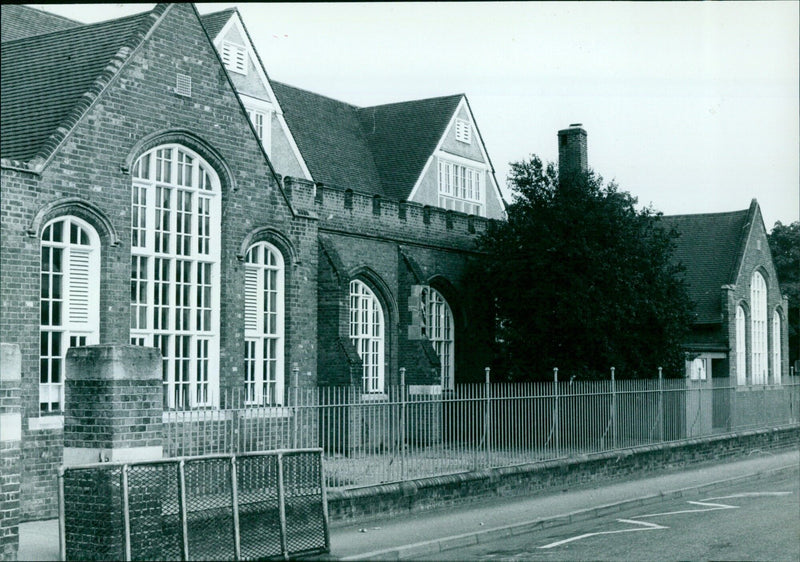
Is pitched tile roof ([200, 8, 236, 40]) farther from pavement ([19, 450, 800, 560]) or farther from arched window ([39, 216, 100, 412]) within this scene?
pavement ([19, 450, 800, 560])

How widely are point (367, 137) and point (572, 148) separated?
7.06 metres

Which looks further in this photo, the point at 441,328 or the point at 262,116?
the point at 441,328

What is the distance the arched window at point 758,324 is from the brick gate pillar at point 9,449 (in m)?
35.1

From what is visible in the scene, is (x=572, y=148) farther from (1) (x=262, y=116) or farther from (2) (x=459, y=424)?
(2) (x=459, y=424)

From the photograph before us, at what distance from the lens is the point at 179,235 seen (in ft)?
64.4

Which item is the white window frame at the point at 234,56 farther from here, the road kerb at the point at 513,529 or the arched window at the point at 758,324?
the arched window at the point at 758,324

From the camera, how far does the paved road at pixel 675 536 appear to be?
13125mm

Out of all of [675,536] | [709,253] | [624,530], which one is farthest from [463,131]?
[675,536]

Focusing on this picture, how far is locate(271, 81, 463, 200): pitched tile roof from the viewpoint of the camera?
3095cm

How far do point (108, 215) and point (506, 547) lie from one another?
870cm

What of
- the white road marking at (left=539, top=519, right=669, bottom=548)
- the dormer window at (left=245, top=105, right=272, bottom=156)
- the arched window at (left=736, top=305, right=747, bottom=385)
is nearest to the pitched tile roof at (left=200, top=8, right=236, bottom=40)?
the dormer window at (left=245, top=105, right=272, bottom=156)

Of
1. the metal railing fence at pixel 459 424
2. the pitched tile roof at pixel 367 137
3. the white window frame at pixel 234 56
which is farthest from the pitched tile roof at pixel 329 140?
the metal railing fence at pixel 459 424

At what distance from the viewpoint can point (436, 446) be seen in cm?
1925

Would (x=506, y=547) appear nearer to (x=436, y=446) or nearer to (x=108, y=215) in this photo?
(x=436, y=446)
